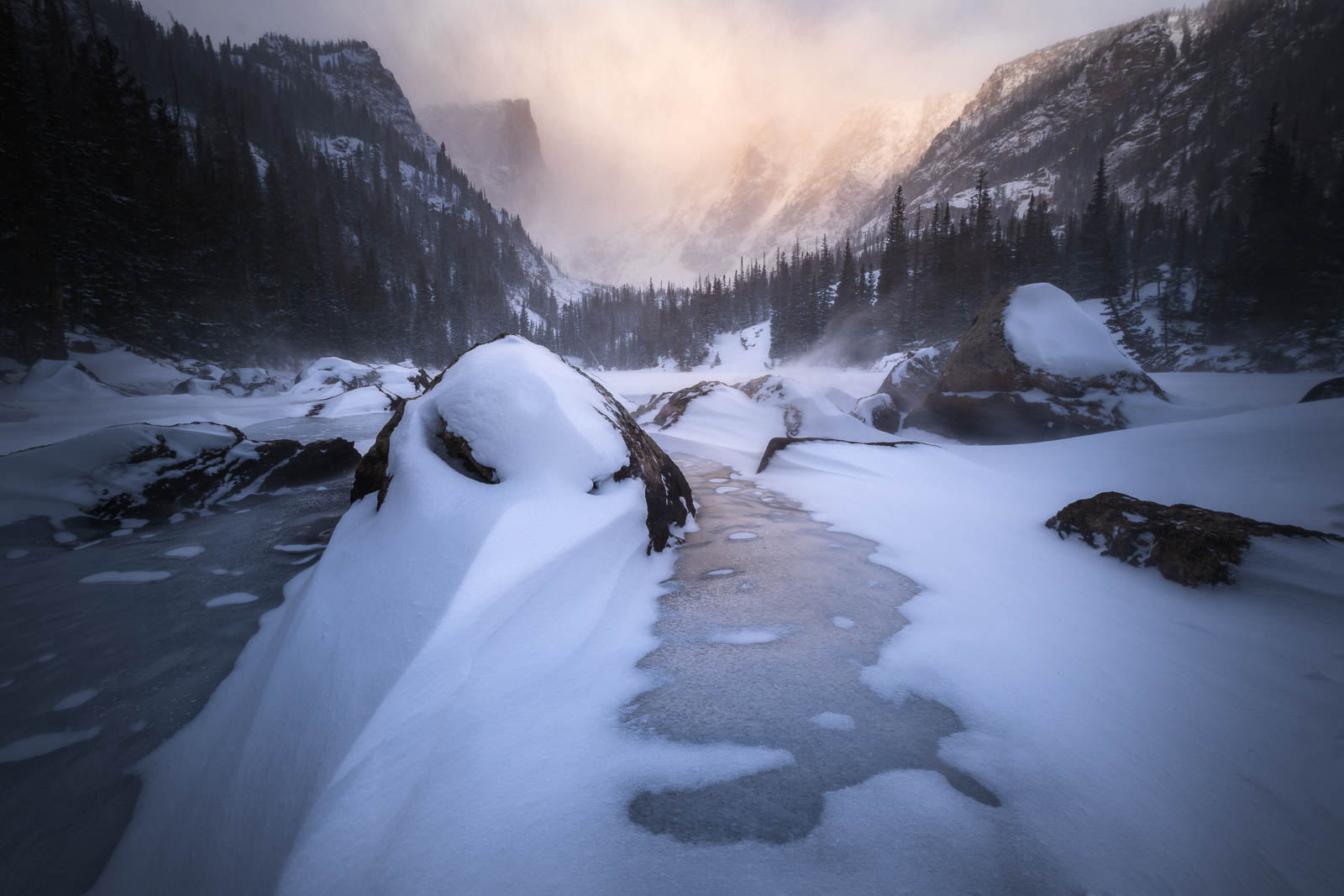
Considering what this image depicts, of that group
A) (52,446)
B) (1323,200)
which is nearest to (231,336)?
(52,446)

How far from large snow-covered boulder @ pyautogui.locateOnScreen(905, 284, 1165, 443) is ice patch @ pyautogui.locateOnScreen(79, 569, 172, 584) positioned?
10.9 m

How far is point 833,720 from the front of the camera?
62.2 inches

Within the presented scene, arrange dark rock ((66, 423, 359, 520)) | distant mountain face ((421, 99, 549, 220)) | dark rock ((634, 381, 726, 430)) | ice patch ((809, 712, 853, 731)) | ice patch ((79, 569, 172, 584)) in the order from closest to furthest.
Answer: ice patch ((809, 712, 853, 731)) → ice patch ((79, 569, 172, 584)) → dark rock ((66, 423, 359, 520)) → dark rock ((634, 381, 726, 430)) → distant mountain face ((421, 99, 549, 220))

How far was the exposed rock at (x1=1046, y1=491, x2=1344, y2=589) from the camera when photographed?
89.7 inches

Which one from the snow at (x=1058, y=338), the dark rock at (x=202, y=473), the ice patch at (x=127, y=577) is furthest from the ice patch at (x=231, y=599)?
the snow at (x=1058, y=338)

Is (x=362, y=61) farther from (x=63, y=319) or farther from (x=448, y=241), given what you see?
(x=63, y=319)

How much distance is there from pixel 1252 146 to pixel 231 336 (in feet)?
266

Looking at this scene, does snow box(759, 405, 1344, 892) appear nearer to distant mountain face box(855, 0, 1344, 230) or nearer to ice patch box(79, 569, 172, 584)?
ice patch box(79, 569, 172, 584)

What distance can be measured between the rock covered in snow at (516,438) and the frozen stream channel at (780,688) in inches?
30.7

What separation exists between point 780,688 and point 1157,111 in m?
110

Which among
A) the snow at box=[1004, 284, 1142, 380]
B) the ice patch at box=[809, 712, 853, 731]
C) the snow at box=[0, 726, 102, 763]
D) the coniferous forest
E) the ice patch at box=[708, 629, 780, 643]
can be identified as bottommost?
the snow at box=[0, 726, 102, 763]

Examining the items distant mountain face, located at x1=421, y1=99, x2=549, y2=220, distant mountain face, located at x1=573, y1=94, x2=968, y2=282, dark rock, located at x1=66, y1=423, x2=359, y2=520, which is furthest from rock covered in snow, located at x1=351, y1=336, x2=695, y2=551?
distant mountain face, located at x1=421, y1=99, x2=549, y2=220

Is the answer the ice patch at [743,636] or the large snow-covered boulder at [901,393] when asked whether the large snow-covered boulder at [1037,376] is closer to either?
the large snow-covered boulder at [901,393]

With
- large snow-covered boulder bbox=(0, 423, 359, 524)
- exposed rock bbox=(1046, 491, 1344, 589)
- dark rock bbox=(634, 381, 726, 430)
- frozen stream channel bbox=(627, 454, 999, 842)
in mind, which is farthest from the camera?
dark rock bbox=(634, 381, 726, 430)
